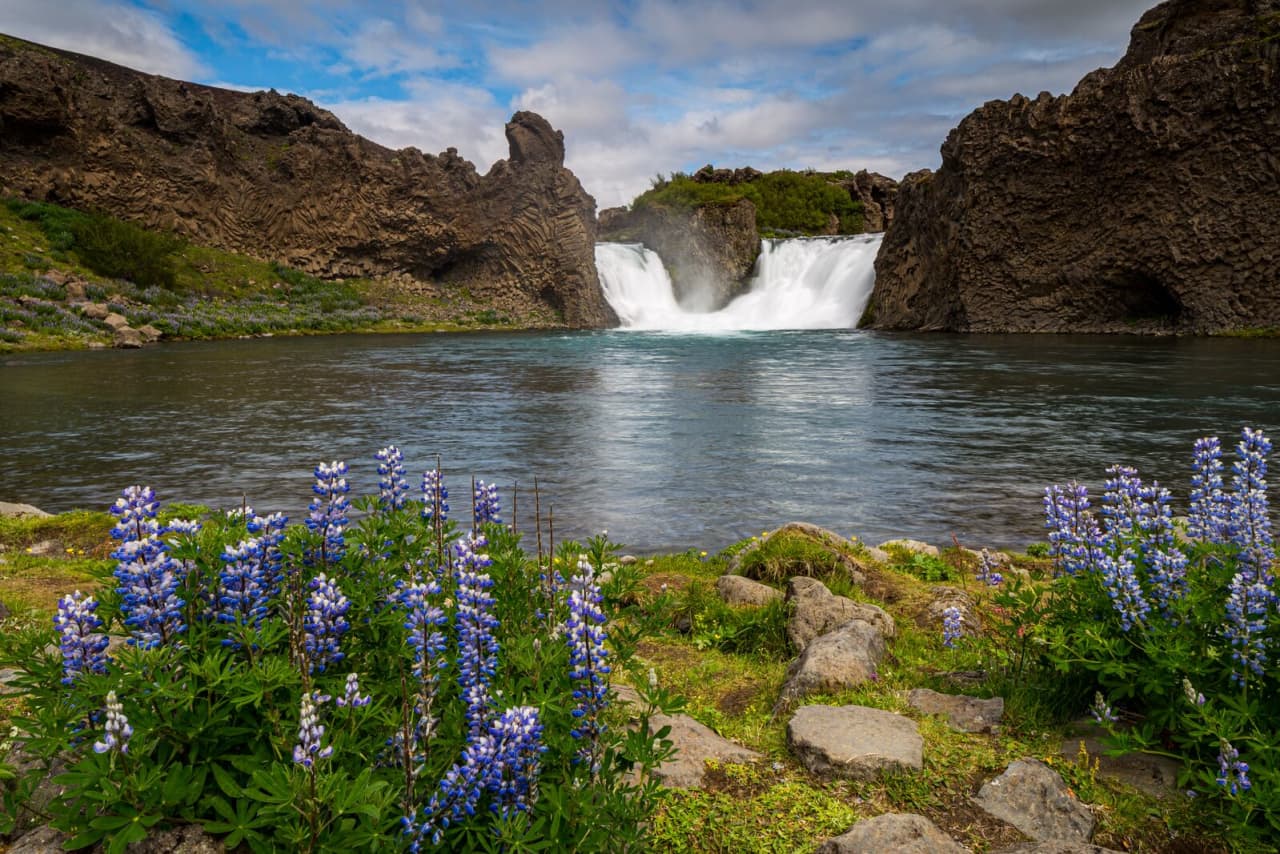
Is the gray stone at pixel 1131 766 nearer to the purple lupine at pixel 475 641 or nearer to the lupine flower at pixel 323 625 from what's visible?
the purple lupine at pixel 475 641

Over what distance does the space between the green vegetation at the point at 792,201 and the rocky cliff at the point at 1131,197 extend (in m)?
45.6

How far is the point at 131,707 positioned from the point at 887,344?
49.1 m

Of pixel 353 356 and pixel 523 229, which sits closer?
pixel 353 356

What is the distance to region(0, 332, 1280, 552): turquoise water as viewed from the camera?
13.5 metres

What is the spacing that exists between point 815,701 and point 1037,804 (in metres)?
1.48

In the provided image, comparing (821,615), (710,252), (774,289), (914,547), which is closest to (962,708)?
(821,615)

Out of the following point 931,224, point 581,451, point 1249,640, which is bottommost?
point 581,451

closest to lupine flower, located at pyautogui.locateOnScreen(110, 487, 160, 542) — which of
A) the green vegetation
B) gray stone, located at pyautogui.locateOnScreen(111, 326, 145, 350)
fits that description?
gray stone, located at pyautogui.locateOnScreen(111, 326, 145, 350)

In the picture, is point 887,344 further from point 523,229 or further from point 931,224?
point 523,229

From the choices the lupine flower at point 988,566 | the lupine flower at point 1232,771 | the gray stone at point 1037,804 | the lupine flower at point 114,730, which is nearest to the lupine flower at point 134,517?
the lupine flower at point 114,730

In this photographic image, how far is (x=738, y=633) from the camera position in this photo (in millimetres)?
6695

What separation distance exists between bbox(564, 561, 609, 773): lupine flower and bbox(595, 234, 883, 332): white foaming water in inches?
2567

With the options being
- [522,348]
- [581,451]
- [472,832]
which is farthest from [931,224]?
[472,832]

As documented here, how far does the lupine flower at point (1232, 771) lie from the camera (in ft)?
10.9
